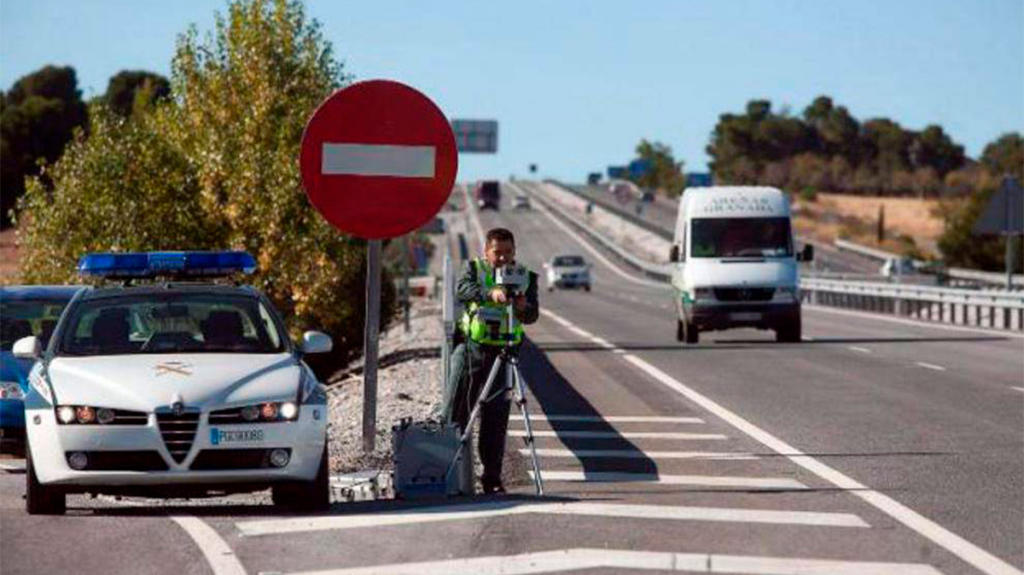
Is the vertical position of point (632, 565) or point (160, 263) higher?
point (160, 263)

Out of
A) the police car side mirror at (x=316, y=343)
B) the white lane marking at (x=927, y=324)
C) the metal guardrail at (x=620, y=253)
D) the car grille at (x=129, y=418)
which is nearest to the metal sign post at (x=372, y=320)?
the police car side mirror at (x=316, y=343)

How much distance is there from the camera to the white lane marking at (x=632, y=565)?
9.95 meters

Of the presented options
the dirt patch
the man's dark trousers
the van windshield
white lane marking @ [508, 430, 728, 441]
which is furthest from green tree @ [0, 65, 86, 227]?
the man's dark trousers

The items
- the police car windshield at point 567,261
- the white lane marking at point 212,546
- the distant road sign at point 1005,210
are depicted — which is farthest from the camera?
the police car windshield at point 567,261

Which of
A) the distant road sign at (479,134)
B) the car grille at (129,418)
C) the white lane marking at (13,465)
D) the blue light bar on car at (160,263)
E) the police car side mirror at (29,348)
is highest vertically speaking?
the distant road sign at (479,134)

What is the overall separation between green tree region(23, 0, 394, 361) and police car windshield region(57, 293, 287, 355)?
20.3m

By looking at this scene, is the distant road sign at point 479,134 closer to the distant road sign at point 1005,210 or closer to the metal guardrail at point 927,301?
the metal guardrail at point 927,301

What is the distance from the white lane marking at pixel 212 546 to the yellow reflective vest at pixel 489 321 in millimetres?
2207

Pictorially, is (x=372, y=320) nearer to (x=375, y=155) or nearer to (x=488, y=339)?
(x=488, y=339)

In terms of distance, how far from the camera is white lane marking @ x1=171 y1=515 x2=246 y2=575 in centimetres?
1017

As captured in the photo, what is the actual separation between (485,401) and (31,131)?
110267mm

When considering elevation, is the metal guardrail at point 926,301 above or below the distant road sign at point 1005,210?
below

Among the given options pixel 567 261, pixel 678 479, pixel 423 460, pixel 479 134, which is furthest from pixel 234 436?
pixel 567 261

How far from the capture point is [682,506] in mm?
12547
